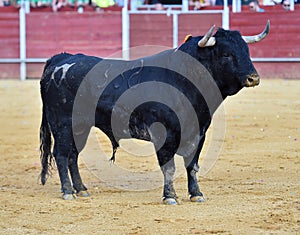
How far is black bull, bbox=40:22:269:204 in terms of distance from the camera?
4.19 m

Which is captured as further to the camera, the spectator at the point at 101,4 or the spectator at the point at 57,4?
the spectator at the point at 101,4

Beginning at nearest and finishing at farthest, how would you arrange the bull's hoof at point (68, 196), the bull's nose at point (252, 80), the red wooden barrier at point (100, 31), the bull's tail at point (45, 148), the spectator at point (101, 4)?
the bull's nose at point (252, 80)
the bull's hoof at point (68, 196)
the bull's tail at point (45, 148)
the red wooden barrier at point (100, 31)
the spectator at point (101, 4)

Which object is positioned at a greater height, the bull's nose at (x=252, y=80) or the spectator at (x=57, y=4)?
the spectator at (x=57, y=4)

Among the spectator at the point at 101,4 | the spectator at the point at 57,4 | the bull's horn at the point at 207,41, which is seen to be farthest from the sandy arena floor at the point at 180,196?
the spectator at the point at 101,4

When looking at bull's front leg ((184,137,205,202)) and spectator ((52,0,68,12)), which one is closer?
bull's front leg ((184,137,205,202))

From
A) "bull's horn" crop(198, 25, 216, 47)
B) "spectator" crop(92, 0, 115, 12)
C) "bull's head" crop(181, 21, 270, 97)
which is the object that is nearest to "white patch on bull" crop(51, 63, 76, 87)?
"bull's head" crop(181, 21, 270, 97)

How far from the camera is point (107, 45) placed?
12.4 metres

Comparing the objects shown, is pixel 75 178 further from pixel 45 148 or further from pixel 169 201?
pixel 169 201

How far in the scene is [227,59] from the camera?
13.6 ft

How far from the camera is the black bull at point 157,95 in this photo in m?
4.19

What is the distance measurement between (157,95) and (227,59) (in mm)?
439

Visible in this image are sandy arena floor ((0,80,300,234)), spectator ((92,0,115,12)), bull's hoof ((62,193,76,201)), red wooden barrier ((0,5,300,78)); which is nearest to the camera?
sandy arena floor ((0,80,300,234))

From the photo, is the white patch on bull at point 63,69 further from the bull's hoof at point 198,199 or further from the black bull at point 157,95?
the bull's hoof at point 198,199

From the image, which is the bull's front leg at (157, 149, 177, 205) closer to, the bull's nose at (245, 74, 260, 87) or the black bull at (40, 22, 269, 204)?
the black bull at (40, 22, 269, 204)
